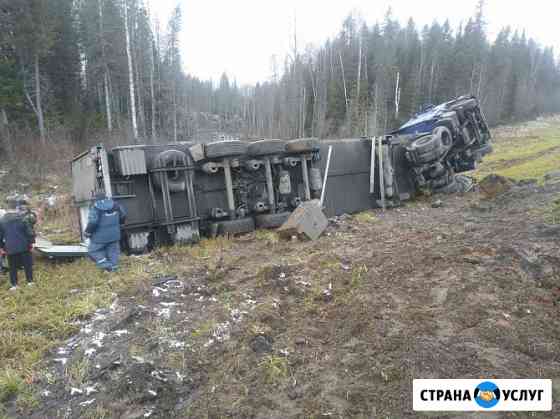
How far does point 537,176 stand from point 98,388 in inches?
433

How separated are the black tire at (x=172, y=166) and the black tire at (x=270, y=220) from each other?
1693 millimetres

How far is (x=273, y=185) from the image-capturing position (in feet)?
25.9

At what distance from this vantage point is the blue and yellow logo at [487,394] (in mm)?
2150

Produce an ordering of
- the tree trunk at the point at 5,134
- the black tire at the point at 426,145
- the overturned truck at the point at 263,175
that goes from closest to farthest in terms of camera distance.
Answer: the overturned truck at the point at 263,175, the black tire at the point at 426,145, the tree trunk at the point at 5,134

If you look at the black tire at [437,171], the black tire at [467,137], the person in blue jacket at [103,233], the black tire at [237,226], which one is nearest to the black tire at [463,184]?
the black tire at [437,171]

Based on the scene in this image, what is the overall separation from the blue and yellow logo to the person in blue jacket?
470cm

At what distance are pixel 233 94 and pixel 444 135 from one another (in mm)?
48721

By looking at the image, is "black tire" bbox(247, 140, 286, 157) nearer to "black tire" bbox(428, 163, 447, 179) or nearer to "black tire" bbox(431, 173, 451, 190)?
"black tire" bbox(428, 163, 447, 179)

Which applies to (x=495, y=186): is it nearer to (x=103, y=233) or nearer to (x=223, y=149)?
(x=223, y=149)

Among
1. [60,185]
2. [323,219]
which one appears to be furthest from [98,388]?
[60,185]

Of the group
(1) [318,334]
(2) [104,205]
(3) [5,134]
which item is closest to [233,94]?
(3) [5,134]

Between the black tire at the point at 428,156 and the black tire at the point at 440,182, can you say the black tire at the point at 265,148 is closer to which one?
the black tire at the point at 428,156

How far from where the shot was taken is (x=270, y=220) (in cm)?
742

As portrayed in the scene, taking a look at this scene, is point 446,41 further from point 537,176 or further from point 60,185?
point 60,185
